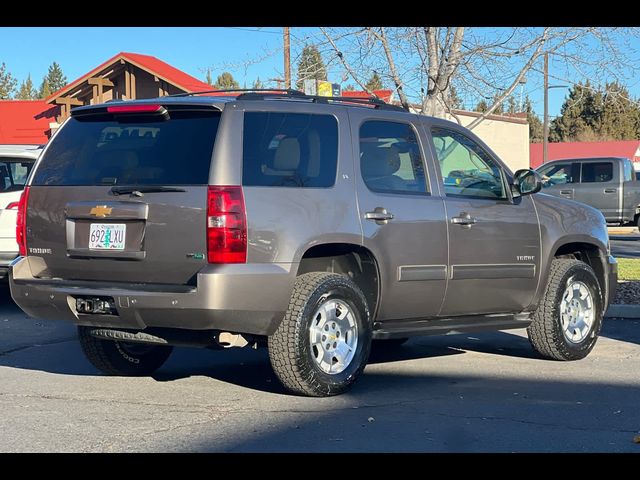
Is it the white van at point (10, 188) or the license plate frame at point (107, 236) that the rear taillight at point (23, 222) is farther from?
the white van at point (10, 188)

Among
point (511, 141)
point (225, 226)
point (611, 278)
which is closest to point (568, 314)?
point (611, 278)

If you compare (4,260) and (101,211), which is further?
(4,260)

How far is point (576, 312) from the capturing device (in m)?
8.59

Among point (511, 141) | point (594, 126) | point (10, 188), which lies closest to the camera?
point (10, 188)

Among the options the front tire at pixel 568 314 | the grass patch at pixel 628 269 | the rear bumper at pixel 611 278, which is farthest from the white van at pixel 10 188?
the grass patch at pixel 628 269

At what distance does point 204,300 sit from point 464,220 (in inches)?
93.1

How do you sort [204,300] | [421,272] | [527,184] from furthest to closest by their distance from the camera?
[527,184]
[421,272]
[204,300]

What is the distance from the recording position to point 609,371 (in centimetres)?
795

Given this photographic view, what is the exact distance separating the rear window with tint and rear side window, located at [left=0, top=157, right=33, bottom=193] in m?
4.43

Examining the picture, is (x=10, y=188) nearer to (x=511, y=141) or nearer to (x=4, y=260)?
(x=4, y=260)

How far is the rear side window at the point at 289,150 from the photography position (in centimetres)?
651

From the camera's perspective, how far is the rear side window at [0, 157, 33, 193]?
11.3m

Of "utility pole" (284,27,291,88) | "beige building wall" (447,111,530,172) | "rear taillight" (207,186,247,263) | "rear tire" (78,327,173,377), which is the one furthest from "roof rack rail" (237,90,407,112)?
"beige building wall" (447,111,530,172)
